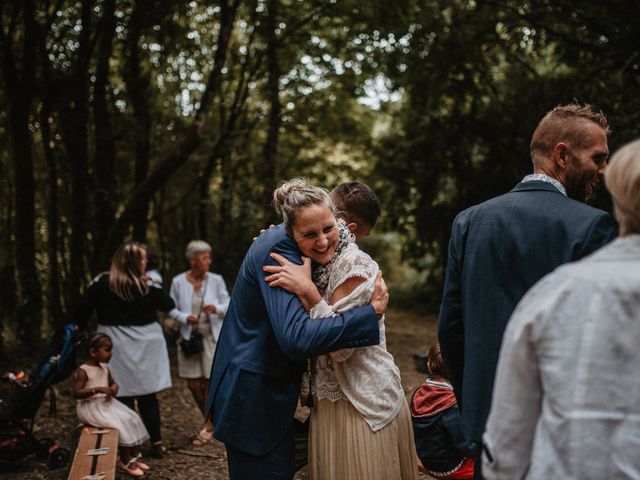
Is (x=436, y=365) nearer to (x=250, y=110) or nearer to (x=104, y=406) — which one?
(x=104, y=406)

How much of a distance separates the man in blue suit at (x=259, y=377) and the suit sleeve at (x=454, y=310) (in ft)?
0.99

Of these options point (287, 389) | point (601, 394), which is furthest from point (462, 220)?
point (601, 394)

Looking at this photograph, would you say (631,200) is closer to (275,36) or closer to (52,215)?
(52,215)

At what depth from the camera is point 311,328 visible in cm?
247

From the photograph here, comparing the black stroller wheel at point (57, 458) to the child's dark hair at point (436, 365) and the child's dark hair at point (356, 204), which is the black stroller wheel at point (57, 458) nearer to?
the child's dark hair at point (436, 365)

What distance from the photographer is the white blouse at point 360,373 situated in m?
2.71

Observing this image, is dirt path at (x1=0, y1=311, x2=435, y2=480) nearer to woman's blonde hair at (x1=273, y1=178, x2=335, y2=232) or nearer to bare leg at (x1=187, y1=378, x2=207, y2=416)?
bare leg at (x1=187, y1=378, x2=207, y2=416)

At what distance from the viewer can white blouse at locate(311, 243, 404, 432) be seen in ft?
8.88

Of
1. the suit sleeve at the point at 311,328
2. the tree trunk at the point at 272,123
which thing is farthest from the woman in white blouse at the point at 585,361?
the tree trunk at the point at 272,123

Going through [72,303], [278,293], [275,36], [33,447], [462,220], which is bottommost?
[33,447]

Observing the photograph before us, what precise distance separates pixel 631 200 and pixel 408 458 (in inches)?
68.4

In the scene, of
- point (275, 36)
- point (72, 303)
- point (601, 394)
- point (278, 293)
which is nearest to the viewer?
point (601, 394)

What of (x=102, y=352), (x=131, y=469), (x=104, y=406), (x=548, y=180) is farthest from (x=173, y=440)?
(x=548, y=180)

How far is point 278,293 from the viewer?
2568 mm
